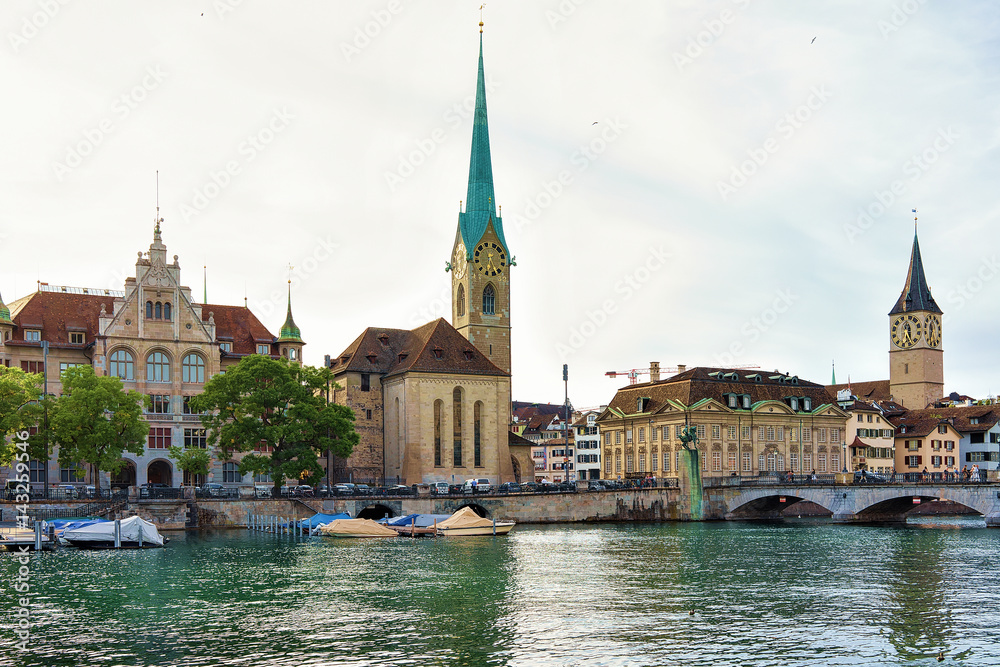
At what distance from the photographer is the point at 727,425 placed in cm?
11850

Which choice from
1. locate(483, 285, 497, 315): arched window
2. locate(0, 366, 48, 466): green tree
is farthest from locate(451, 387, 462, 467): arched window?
locate(0, 366, 48, 466): green tree

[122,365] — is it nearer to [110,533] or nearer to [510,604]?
[110,533]

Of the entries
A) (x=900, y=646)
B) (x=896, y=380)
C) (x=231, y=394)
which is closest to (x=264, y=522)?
(x=231, y=394)

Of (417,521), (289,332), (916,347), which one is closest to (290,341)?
(289,332)

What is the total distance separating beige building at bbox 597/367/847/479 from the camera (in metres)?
117

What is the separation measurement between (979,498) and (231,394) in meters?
56.1

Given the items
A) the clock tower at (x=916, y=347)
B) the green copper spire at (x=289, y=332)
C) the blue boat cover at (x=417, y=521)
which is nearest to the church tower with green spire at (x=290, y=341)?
the green copper spire at (x=289, y=332)

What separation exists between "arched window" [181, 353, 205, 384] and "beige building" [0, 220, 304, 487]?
0.08m

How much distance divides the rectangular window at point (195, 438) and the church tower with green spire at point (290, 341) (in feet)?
36.9

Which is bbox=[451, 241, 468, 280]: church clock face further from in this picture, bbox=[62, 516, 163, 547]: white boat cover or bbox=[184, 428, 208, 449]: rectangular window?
bbox=[62, 516, 163, 547]: white boat cover

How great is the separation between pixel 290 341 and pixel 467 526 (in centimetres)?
3049

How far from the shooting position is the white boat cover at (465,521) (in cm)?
7719

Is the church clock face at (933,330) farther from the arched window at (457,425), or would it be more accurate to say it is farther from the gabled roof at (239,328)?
the gabled roof at (239,328)

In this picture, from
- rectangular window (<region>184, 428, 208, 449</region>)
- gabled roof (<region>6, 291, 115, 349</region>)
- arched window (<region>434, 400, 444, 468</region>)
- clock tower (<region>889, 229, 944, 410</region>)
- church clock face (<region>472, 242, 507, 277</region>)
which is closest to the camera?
gabled roof (<region>6, 291, 115, 349</region>)
